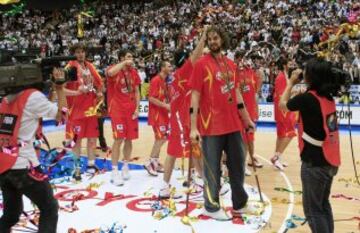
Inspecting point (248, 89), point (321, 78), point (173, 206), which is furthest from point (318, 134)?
point (248, 89)

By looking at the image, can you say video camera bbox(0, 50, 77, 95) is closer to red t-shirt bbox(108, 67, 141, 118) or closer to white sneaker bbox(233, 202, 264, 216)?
white sneaker bbox(233, 202, 264, 216)

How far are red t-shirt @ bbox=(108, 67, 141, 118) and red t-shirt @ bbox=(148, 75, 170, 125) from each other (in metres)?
0.37

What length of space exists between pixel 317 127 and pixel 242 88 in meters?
3.09

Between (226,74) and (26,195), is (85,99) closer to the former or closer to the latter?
(226,74)

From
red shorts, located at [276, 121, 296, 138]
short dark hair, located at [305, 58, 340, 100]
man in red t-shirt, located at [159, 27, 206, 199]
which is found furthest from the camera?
red shorts, located at [276, 121, 296, 138]

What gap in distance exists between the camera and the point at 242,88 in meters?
6.79

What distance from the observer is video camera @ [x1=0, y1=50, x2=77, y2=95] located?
348 cm

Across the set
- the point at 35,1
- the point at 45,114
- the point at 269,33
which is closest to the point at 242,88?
the point at 45,114

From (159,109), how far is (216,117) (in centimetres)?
234

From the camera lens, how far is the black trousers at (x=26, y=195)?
3.56m

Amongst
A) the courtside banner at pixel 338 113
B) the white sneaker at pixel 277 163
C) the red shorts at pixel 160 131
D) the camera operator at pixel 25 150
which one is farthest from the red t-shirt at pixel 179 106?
the courtside banner at pixel 338 113

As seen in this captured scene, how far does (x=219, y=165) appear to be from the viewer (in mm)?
5055

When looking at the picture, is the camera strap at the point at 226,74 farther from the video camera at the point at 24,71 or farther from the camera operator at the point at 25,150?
the camera operator at the point at 25,150

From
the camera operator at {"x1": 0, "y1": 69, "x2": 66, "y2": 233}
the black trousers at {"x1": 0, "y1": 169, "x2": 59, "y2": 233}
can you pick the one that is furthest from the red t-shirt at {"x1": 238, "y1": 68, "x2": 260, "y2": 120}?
the black trousers at {"x1": 0, "y1": 169, "x2": 59, "y2": 233}
